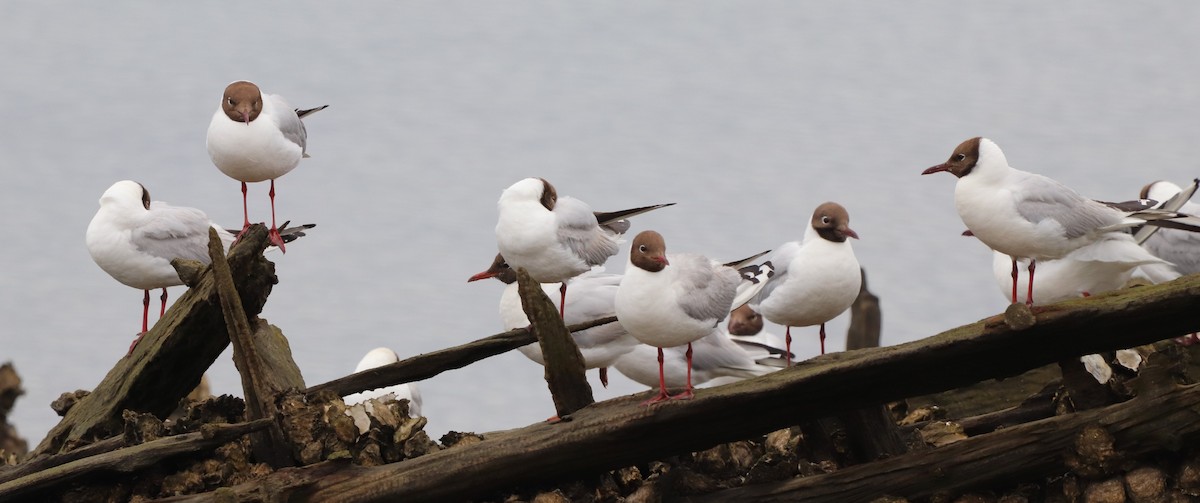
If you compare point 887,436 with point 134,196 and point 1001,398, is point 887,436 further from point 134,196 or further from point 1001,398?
point 134,196

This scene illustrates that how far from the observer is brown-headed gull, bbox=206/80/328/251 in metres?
7.73

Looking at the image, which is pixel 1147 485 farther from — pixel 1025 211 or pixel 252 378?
pixel 252 378

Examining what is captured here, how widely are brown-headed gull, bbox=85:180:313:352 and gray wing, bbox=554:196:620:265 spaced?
65.1 inches

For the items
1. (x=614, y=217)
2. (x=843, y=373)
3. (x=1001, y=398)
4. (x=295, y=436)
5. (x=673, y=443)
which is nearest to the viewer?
(x=843, y=373)

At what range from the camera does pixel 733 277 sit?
6707 mm

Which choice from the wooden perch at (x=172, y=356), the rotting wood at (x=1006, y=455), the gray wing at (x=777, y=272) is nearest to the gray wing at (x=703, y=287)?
the rotting wood at (x=1006, y=455)

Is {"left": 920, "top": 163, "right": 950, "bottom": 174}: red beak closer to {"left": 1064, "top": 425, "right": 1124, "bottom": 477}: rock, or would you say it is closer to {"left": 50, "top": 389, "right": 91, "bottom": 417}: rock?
{"left": 1064, "top": 425, "right": 1124, "bottom": 477}: rock

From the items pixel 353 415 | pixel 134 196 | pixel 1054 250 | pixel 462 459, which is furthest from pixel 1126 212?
pixel 134 196

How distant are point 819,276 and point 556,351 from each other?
5.77ft

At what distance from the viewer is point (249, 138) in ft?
25.3

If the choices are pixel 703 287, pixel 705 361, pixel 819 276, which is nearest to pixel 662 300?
pixel 703 287

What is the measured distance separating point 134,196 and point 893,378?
4.66 m

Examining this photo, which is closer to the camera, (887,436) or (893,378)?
(893,378)

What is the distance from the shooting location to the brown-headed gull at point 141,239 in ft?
27.3
